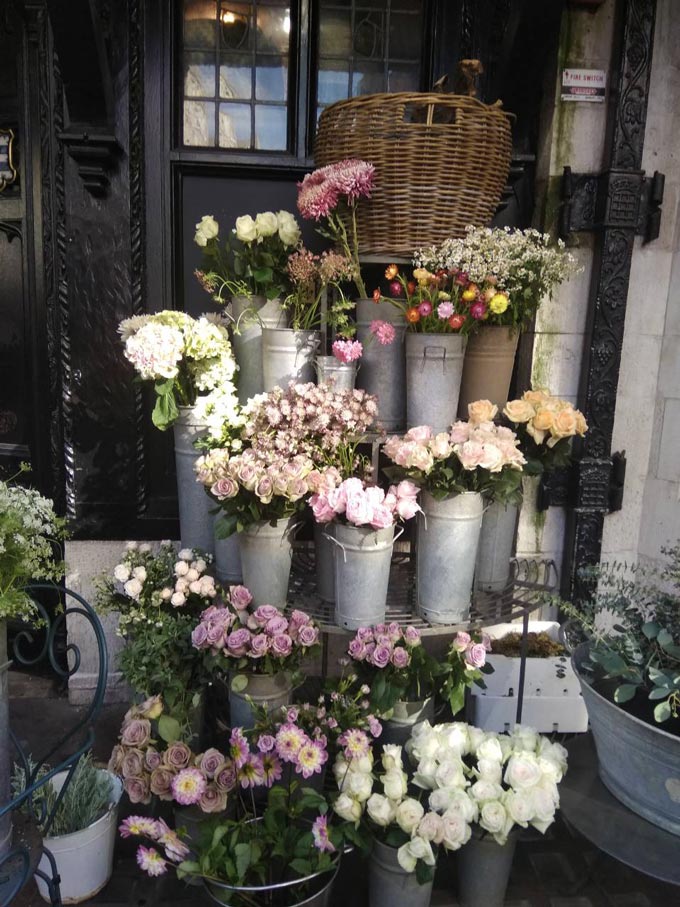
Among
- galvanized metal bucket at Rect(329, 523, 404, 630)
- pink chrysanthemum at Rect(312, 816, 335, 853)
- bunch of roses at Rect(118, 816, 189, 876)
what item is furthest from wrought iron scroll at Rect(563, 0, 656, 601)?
bunch of roses at Rect(118, 816, 189, 876)

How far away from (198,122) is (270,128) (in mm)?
280

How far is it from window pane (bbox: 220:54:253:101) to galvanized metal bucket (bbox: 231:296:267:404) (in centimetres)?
99

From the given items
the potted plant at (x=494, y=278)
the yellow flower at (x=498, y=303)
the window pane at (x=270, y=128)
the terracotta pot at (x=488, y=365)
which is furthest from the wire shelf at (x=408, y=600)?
the window pane at (x=270, y=128)

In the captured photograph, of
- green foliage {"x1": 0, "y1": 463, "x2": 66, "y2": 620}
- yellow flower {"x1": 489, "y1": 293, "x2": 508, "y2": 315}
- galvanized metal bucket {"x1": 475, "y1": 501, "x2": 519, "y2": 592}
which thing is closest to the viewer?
green foliage {"x1": 0, "y1": 463, "x2": 66, "y2": 620}

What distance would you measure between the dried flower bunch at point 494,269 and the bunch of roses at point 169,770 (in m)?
1.39

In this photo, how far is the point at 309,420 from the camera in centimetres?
192

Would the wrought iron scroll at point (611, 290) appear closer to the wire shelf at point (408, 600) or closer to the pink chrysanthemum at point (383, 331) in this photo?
the wire shelf at point (408, 600)

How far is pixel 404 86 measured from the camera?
2.74 m

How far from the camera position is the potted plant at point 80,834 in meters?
1.87

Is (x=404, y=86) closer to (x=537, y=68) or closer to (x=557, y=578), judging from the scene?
(x=537, y=68)

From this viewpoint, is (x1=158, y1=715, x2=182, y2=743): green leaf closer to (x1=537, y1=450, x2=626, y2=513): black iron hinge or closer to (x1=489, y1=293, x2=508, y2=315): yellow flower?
(x1=489, y1=293, x2=508, y2=315): yellow flower

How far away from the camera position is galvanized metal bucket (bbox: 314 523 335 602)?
2.10 m

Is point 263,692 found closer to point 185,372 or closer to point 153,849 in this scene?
point 153,849

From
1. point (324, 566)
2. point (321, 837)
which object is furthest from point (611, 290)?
point (321, 837)
